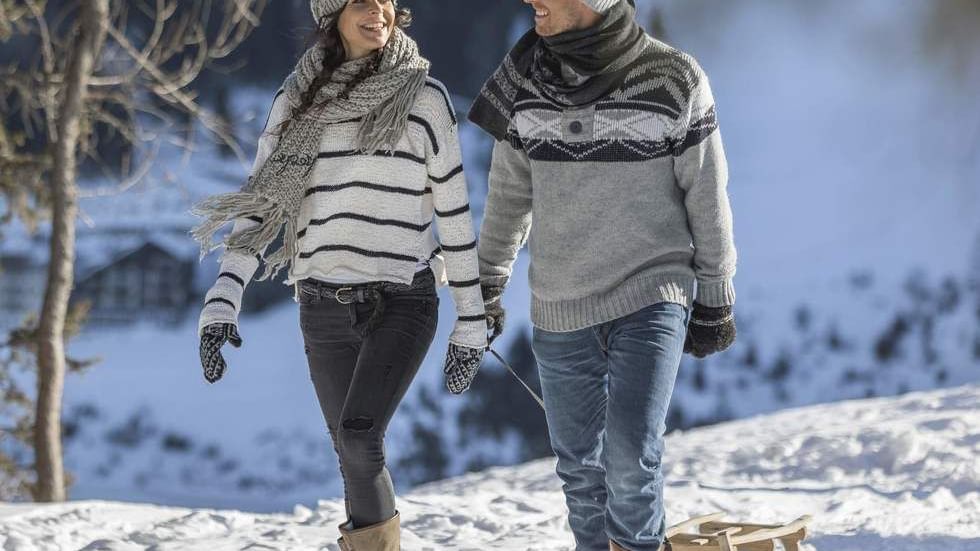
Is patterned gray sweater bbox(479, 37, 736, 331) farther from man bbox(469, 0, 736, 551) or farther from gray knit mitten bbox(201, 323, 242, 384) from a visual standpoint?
gray knit mitten bbox(201, 323, 242, 384)

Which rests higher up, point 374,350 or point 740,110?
point 740,110

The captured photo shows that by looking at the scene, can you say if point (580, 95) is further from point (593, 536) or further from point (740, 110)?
point (740, 110)

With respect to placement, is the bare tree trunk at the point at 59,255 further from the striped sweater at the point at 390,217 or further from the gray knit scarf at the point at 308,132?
the striped sweater at the point at 390,217

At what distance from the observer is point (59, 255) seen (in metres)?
8.20

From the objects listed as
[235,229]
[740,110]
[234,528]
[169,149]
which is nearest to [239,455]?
[169,149]

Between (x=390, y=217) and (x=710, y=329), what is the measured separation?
3.03ft

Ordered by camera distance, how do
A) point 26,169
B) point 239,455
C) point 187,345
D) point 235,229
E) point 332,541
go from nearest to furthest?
point 235,229 < point 332,541 < point 26,169 < point 239,455 < point 187,345

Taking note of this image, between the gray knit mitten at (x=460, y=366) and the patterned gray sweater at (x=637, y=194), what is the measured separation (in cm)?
24

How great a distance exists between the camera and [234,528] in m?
5.33

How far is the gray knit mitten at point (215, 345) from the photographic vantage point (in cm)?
335

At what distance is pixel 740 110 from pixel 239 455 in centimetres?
957

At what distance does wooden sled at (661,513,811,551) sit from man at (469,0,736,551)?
46 cm

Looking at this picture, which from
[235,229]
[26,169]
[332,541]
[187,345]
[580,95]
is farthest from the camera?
[187,345]

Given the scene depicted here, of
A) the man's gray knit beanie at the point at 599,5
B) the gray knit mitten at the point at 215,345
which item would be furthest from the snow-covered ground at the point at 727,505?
the man's gray knit beanie at the point at 599,5
